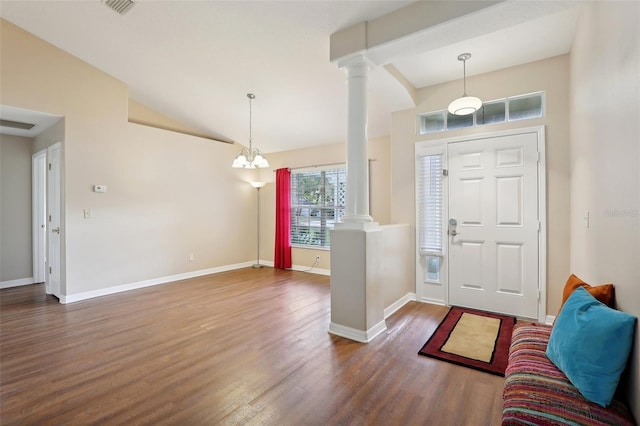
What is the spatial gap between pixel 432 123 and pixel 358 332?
2.88 meters

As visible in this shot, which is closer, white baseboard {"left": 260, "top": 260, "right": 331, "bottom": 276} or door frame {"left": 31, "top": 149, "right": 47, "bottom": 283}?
door frame {"left": 31, "top": 149, "right": 47, "bottom": 283}

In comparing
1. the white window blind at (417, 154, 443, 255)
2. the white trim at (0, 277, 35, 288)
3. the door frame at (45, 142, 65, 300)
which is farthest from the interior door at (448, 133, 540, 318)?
the white trim at (0, 277, 35, 288)

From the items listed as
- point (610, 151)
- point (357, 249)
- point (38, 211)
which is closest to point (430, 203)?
point (357, 249)

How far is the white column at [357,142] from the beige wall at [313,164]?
7.46 feet

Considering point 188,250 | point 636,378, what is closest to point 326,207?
point 188,250

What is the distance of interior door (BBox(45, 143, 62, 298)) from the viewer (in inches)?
164

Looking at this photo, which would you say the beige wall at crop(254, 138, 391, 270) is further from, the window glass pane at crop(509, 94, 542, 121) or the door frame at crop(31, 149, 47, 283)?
the door frame at crop(31, 149, 47, 283)

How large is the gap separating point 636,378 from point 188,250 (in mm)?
5735

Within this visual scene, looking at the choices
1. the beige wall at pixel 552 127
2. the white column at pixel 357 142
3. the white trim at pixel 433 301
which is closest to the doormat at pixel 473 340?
the white trim at pixel 433 301

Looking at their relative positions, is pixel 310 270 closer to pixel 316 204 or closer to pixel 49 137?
pixel 316 204

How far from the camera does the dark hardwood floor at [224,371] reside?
1.81m

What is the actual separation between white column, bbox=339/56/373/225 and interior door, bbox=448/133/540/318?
1479mm

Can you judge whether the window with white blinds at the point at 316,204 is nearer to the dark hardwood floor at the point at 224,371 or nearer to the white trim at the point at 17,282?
the dark hardwood floor at the point at 224,371

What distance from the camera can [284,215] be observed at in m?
6.22
